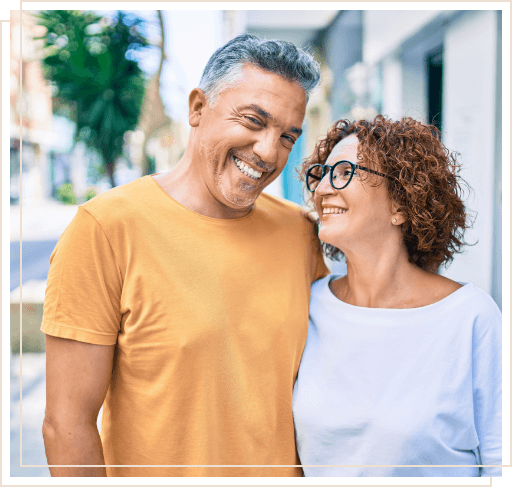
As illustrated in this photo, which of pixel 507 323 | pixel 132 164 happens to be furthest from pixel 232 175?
pixel 132 164

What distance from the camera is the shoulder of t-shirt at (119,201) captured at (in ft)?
5.75

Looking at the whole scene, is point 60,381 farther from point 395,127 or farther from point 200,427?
point 395,127

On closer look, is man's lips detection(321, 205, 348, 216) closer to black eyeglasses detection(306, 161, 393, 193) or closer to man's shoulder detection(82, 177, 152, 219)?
black eyeglasses detection(306, 161, 393, 193)

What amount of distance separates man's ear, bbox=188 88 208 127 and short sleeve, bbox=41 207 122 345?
1.97 feet

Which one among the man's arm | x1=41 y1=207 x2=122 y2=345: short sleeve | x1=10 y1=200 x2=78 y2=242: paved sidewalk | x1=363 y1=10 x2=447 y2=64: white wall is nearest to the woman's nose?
x1=41 y1=207 x2=122 y2=345: short sleeve

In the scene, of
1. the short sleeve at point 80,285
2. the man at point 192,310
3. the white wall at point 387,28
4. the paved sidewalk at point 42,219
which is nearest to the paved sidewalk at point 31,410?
the paved sidewalk at point 42,219

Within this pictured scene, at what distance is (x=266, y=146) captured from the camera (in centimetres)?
186

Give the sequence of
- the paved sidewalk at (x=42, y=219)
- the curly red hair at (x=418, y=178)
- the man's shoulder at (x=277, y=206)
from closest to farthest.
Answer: the curly red hair at (x=418, y=178) < the man's shoulder at (x=277, y=206) < the paved sidewalk at (x=42, y=219)

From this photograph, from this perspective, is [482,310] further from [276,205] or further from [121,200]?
[121,200]

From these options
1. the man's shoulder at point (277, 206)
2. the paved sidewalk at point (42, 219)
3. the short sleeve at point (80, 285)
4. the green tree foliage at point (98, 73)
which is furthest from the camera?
the green tree foliage at point (98, 73)

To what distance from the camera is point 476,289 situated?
6.35 feet

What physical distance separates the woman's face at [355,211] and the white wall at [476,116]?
7.61ft

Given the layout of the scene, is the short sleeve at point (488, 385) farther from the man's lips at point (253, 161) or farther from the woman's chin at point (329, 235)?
the man's lips at point (253, 161)

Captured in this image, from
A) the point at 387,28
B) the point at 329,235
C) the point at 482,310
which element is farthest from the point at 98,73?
the point at 482,310
